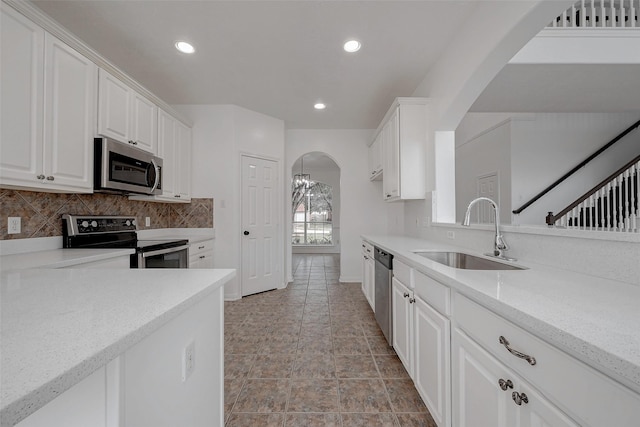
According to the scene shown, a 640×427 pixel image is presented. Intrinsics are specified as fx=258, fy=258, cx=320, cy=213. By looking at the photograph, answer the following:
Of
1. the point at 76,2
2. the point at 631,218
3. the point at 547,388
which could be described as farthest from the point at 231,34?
the point at 631,218

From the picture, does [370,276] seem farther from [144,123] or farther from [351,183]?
[144,123]

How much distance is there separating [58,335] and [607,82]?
4.20 metres

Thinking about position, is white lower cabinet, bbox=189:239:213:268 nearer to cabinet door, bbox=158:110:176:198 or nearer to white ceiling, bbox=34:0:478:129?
cabinet door, bbox=158:110:176:198

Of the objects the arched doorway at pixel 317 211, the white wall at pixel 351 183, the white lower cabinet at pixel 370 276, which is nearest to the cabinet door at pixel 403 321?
the white lower cabinet at pixel 370 276

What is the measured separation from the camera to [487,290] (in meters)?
0.91

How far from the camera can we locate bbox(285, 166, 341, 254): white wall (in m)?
8.00

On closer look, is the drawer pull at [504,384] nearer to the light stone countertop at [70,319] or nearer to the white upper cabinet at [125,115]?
the light stone countertop at [70,319]

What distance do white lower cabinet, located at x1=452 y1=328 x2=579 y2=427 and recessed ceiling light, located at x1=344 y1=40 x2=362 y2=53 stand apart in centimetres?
237

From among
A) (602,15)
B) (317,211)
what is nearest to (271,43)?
(602,15)

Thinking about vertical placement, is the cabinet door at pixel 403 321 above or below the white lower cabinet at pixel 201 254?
below

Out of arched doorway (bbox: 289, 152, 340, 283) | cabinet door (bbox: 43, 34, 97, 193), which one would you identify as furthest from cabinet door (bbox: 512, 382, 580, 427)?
arched doorway (bbox: 289, 152, 340, 283)

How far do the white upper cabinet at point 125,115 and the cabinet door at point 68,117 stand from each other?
0.09 m

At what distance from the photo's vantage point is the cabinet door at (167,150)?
2998 mm

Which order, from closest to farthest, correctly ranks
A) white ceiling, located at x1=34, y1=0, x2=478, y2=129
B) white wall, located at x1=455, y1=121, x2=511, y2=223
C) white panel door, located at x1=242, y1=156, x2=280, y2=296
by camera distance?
white ceiling, located at x1=34, y1=0, x2=478, y2=129, white panel door, located at x1=242, y1=156, x2=280, y2=296, white wall, located at x1=455, y1=121, x2=511, y2=223
